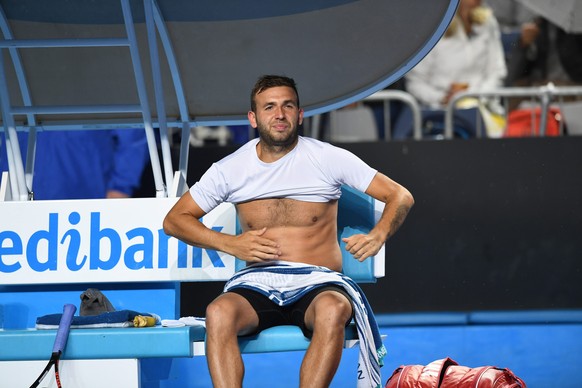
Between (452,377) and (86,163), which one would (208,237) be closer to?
(452,377)

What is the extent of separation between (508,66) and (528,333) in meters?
2.71

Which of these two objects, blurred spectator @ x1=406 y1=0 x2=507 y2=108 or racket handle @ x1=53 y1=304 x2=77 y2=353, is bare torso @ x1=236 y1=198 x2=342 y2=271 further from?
blurred spectator @ x1=406 y1=0 x2=507 y2=108

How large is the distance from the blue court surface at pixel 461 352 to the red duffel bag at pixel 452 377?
1.43 meters

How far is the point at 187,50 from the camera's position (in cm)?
494

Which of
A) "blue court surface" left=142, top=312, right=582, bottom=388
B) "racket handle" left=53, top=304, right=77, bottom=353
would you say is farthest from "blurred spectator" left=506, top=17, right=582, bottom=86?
"racket handle" left=53, top=304, right=77, bottom=353

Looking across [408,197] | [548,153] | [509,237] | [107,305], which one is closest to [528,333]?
[509,237]

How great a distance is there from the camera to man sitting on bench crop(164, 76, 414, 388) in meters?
3.87

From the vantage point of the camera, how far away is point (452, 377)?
14.2 feet

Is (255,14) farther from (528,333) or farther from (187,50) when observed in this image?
(528,333)

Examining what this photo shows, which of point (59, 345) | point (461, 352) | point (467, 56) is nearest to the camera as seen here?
point (59, 345)

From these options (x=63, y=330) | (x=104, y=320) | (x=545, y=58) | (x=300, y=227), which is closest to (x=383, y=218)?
(x=300, y=227)

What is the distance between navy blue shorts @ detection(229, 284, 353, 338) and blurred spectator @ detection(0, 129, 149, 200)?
2558 mm

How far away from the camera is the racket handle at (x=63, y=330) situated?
3857 millimetres

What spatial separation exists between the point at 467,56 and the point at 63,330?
473cm
